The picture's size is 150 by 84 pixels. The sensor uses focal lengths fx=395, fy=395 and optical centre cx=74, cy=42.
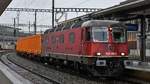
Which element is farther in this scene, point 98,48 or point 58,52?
point 58,52

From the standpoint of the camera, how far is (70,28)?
78.2ft

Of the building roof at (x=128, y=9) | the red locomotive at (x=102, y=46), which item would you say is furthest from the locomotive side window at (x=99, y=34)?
the building roof at (x=128, y=9)

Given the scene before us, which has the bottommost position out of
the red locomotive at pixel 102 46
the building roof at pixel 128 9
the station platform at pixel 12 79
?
the station platform at pixel 12 79

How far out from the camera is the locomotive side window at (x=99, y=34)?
1981 cm

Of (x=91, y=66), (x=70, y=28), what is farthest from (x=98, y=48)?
(x=70, y=28)

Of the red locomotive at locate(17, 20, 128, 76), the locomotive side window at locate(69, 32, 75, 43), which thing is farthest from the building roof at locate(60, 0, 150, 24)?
the locomotive side window at locate(69, 32, 75, 43)

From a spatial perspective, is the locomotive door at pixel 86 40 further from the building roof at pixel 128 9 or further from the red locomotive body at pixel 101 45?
the building roof at pixel 128 9

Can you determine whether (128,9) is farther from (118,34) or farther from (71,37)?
(71,37)

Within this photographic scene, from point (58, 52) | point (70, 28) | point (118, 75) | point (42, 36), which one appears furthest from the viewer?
point (42, 36)

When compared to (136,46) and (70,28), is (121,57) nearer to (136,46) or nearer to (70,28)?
(70,28)

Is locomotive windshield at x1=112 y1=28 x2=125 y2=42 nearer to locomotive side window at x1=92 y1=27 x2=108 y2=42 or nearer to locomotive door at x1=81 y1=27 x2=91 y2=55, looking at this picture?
locomotive side window at x1=92 y1=27 x2=108 y2=42

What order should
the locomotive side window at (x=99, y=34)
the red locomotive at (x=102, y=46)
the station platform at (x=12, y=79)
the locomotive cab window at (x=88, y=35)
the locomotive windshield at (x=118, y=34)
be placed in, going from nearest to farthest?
the station platform at (x=12, y=79), the red locomotive at (x=102, y=46), the locomotive side window at (x=99, y=34), the locomotive cab window at (x=88, y=35), the locomotive windshield at (x=118, y=34)

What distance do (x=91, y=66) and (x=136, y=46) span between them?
1844cm

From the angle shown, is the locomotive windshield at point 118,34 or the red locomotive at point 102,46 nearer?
the red locomotive at point 102,46
